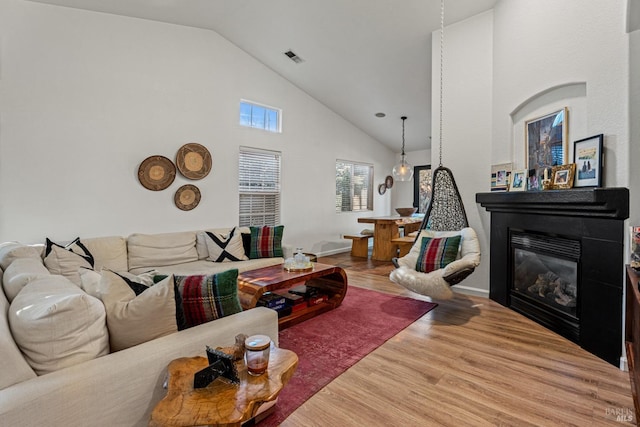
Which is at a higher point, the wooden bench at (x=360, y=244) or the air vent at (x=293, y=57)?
the air vent at (x=293, y=57)

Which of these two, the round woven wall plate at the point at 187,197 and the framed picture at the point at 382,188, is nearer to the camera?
the round woven wall plate at the point at 187,197

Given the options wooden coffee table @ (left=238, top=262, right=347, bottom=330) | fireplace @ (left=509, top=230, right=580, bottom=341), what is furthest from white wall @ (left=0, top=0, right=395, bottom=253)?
fireplace @ (left=509, top=230, right=580, bottom=341)

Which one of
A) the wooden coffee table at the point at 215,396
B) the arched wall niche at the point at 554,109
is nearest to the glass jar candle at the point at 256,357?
the wooden coffee table at the point at 215,396

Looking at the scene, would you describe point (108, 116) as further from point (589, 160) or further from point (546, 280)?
point (546, 280)

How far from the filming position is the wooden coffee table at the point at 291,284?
274cm

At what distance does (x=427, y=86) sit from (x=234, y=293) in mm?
4970

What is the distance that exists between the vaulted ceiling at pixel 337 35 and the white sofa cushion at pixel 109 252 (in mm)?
2628

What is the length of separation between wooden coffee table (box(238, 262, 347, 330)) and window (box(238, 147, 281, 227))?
2.07 m

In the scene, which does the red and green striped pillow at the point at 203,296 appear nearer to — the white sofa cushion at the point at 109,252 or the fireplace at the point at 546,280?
the white sofa cushion at the point at 109,252

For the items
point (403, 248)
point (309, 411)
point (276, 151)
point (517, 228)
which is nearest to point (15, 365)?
point (309, 411)

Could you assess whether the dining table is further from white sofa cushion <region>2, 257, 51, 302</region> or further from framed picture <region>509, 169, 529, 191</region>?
white sofa cushion <region>2, 257, 51, 302</region>

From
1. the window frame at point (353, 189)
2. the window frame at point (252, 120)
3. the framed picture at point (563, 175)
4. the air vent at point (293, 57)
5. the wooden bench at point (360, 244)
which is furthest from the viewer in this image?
the window frame at point (353, 189)

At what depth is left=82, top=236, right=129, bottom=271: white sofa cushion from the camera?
11.0 ft

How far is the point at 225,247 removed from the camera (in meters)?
4.09
